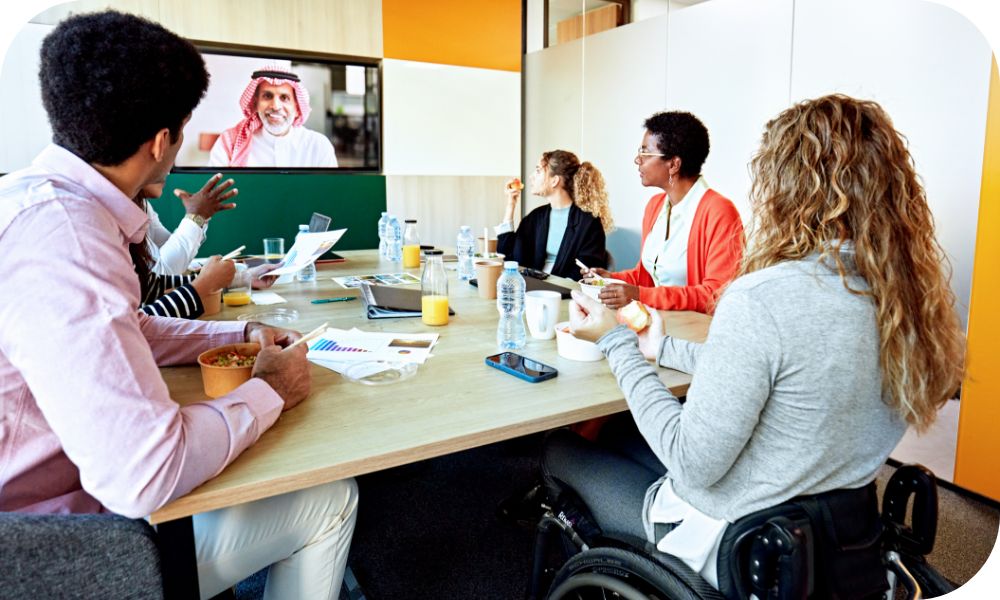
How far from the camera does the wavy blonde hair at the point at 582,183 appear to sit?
353cm

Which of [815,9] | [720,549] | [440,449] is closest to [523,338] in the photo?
[440,449]

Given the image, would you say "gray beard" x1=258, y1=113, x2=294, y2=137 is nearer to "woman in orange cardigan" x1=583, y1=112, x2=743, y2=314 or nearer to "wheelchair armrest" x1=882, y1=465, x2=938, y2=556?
"woman in orange cardigan" x1=583, y1=112, x2=743, y2=314

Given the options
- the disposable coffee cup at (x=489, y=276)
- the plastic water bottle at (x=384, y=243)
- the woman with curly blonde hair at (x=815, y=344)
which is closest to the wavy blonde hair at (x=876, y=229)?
the woman with curly blonde hair at (x=815, y=344)

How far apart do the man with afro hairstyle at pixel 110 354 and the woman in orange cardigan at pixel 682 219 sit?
148 centimetres

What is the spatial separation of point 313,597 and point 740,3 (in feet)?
12.4

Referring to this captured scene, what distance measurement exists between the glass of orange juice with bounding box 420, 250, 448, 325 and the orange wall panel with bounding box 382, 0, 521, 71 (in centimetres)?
351

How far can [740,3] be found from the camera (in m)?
3.71

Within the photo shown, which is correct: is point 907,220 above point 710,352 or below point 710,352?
above

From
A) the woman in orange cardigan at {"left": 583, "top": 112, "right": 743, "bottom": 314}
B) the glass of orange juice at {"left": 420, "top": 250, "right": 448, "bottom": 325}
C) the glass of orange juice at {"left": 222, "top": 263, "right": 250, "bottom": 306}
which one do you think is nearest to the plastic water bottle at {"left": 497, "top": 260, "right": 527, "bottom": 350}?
the glass of orange juice at {"left": 420, "top": 250, "right": 448, "bottom": 325}

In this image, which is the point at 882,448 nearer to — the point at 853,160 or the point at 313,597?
the point at 853,160

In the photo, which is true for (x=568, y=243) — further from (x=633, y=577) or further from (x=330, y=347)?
(x=633, y=577)

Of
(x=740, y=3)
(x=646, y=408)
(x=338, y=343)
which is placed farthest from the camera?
(x=740, y=3)

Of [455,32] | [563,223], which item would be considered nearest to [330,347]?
[563,223]

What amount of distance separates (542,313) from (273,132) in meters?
3.81
